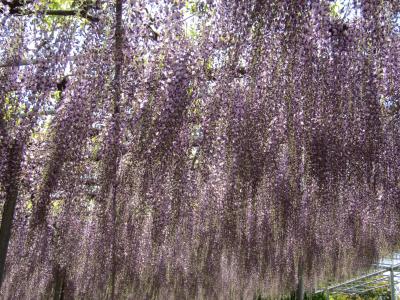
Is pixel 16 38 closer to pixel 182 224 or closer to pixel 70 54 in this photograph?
pixel 70 54

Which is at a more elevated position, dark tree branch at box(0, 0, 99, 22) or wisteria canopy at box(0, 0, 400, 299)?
dark tree branch at box(0, 0, 99, 22)

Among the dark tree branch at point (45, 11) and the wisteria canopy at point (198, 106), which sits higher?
the dark tree branch at point (45, 11)

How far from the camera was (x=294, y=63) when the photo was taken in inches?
169

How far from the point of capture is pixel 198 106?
16.1 feet

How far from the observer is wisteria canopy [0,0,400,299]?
423cm

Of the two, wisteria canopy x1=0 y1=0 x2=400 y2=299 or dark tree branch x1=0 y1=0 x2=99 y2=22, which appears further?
dark tree branch x1=0 y1=0 x2=99 y2=22

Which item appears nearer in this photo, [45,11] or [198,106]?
[45,11]

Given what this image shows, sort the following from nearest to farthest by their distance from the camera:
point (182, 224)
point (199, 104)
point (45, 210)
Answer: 1. point (199, 104)
2. point (45, 210)
3. point (182, 224)

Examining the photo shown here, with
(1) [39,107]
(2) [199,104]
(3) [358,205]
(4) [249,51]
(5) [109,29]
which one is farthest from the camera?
(3) [358,205]

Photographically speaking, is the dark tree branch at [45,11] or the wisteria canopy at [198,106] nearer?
the wisteria canopy at [198,106]

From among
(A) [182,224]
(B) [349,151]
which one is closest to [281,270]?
(A) [182,224]

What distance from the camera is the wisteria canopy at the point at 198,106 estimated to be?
4.23m

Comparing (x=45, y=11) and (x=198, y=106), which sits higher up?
(x=45, y=11)

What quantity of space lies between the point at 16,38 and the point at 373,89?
11.0ft
